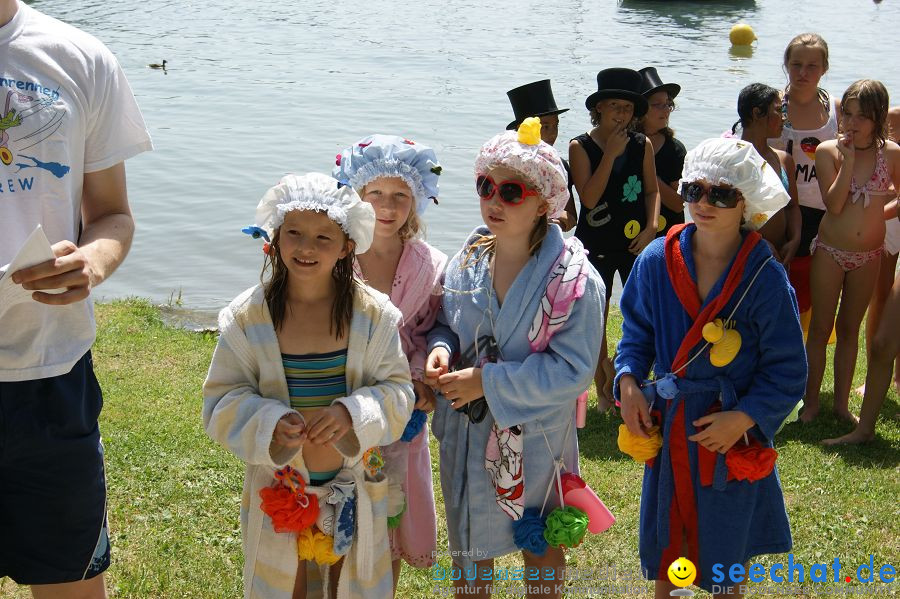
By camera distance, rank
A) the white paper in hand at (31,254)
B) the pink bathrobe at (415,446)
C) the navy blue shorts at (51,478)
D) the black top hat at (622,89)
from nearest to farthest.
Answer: the white paper in hand at (31,254)
the navy blue shorts at (51,478)
the pink bathrobe at (415,446)
the black top hat at (622,89)

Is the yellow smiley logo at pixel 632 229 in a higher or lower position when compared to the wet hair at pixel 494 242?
lower

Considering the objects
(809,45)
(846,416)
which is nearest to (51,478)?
(846,416)

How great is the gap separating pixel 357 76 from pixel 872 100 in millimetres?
17597

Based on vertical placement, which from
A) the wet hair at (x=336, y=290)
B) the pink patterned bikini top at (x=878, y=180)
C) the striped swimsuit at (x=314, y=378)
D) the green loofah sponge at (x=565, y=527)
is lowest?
the green loofah sponge at (x=565, y=527)

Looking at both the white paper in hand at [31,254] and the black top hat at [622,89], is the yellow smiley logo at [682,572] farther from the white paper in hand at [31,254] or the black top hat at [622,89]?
the black top hat at [622,89]

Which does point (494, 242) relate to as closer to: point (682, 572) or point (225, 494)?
point (682, 572)

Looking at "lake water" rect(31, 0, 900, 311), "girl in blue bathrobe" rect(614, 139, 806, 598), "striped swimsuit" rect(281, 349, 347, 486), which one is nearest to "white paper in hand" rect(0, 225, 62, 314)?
"striped swimsuit" rect(281, 349, 347, 486)

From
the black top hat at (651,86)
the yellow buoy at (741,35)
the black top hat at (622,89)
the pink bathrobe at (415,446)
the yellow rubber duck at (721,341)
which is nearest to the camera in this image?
the yellow rubber duck at (721,341)

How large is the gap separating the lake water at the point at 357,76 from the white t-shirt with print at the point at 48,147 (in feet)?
23.0

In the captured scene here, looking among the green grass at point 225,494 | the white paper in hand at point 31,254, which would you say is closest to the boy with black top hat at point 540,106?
the green grass at point 225,494

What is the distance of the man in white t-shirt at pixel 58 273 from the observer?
2.75 metres

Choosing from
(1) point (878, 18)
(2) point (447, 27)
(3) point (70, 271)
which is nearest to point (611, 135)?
(3) point (70, 271)

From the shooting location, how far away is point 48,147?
2793mm

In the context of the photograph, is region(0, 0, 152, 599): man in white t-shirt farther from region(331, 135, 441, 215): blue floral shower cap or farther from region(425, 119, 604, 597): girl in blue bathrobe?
region(425, 119, 604, 597): girl in blue bathrobe
